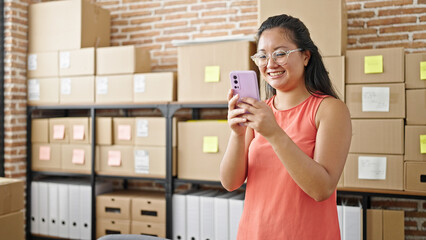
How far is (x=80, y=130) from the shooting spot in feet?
10.7

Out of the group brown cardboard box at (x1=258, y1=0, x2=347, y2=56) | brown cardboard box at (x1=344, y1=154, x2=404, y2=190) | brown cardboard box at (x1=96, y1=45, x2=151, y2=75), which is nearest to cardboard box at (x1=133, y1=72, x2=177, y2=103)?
brown cardboard box at (x1=96, y1=45, x2=151, y2=75)

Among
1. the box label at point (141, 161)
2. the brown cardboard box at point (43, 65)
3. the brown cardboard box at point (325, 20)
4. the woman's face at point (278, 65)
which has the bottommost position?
the box label at point (141, 161)

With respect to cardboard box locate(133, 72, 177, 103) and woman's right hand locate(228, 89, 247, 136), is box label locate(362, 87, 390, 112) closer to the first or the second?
cardboard box locate(133, 72, 177, 103)

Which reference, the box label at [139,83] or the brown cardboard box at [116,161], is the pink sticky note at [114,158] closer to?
the brown cardboard box at [116,161]

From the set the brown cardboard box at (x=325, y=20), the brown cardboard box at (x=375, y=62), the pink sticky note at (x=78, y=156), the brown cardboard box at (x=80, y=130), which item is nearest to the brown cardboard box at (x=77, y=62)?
the brown cardboard box at (x=80, y=130)

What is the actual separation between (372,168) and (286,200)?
154 centimetres

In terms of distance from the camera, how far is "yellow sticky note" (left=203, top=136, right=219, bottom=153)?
282cm

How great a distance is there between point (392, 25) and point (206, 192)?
1798mm

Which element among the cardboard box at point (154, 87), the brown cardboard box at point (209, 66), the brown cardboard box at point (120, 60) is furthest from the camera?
the brown cardboard box at point (120, 60)

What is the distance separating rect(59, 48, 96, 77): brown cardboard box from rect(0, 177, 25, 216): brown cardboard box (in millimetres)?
1117

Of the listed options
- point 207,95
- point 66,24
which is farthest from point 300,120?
point 66,24

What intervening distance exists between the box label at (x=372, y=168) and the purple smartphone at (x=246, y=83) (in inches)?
65.0

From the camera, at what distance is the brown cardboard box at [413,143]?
238cm

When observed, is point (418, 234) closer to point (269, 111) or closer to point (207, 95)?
point (207, 95)
